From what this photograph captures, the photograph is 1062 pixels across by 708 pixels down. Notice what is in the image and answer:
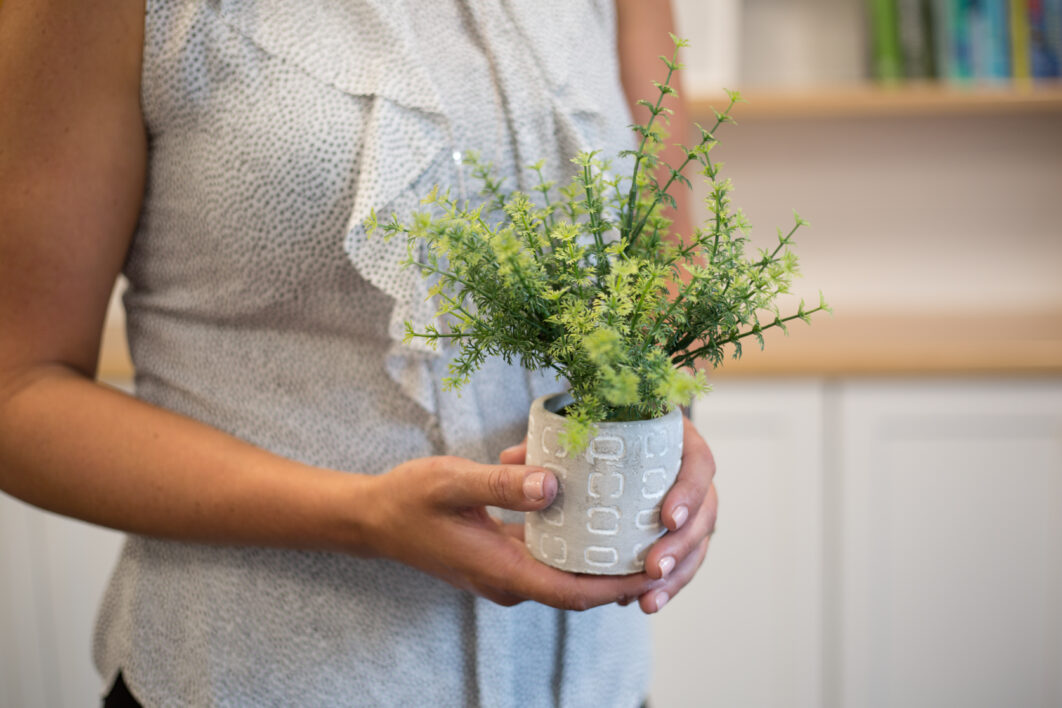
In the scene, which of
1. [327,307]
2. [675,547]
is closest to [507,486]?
[675,547]

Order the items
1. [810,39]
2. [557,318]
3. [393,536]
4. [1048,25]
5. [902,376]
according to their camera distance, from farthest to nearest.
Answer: [810,39]
[1048,25]
[902,376]
[393,536]
[557,318]

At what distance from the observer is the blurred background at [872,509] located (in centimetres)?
159

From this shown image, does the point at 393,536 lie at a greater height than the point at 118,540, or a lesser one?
greater

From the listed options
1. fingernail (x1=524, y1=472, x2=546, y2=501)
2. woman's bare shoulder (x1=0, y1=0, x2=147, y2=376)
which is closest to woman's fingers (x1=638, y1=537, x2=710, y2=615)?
fingernail (x1=524, y1=472, x2=546, y2=501)

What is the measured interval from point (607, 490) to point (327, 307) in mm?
287

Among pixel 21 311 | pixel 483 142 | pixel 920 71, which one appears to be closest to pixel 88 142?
pixel 21 311

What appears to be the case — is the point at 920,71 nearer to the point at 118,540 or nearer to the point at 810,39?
the point at 810,39

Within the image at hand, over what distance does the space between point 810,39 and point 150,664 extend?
6.16 feet

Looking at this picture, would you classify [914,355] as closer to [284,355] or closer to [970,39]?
[970,39]

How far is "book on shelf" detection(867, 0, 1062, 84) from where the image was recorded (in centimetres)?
177

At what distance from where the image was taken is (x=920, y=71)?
182 centimetres

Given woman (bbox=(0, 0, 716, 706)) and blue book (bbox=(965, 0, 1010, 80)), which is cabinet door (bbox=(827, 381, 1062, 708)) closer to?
blue book (bbox=(965, 0, 1010, 80))

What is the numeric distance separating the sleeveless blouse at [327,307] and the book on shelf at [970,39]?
1.33 meters

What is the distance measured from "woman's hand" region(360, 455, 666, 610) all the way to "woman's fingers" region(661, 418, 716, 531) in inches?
1.6
